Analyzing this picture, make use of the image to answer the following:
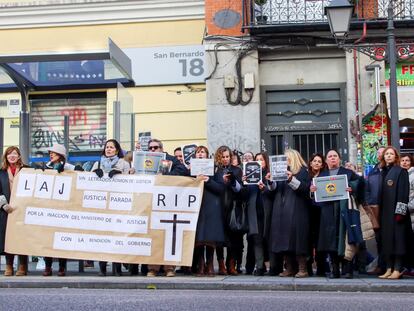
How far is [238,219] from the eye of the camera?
10.1 metres

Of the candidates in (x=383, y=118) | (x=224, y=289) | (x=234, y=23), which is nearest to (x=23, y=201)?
(x=224, y=289)

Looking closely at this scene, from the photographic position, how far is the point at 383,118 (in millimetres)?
15086

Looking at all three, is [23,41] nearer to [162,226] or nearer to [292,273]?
[162,226]

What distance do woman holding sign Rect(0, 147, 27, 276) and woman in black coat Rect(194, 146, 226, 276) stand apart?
2734mm

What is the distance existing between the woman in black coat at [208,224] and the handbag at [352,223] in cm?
183

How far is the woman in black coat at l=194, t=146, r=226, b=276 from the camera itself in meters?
9.83

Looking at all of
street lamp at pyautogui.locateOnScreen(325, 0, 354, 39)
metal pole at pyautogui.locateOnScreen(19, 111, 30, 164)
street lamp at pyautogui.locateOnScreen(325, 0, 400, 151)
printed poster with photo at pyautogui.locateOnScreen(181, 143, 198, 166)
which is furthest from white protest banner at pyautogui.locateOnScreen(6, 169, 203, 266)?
street lamp at pyautogui.locateOnScreen(325, 0, 354, 39)

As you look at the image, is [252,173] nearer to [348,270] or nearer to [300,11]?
[348,270]

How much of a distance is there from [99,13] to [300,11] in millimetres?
4964

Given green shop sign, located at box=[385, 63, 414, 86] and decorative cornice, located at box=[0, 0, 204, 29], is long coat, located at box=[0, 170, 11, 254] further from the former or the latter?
green shop sign, located at box=[385, 63, 414, 86]

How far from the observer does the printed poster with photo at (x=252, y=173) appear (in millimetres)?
9805

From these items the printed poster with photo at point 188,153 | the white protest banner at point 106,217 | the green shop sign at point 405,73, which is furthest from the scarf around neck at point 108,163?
the green shop sign at point 405,73

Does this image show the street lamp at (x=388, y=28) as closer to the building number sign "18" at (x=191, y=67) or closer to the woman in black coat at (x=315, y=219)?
the woman in black coat at (x=315, y=219)

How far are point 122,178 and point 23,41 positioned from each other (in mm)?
7983
